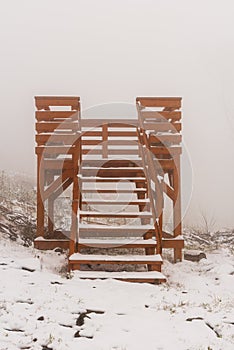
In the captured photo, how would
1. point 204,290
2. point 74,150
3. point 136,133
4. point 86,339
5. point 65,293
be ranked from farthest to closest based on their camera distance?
point 136,133, point 74,150, point 204,290, point 65,293, point 86,339

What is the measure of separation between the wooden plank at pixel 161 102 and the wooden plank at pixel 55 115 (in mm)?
1615

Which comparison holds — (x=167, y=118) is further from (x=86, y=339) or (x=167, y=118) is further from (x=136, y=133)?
(x=86, y=339)

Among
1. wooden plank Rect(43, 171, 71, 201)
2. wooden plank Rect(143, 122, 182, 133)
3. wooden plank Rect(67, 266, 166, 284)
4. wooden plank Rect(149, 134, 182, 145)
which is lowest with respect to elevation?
wooden plank Rect(67, 266, 166, 284)

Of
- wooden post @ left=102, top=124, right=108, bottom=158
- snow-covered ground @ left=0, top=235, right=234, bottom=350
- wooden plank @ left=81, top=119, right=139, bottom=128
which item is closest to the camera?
snow-covered ground @ left=0, top=235, right=234, bottom=350

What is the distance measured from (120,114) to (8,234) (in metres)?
4.57

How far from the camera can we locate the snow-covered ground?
4.17 meters

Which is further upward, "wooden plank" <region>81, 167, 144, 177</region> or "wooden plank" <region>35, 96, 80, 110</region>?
"wooden plank" <region>35, 96, 80, 110</region>

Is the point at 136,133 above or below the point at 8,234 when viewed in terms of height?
above

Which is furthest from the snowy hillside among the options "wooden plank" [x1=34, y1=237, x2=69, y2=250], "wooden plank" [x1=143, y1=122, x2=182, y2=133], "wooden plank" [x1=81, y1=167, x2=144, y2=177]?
"wooden plank" [x1=143, y1=122, x2=182, y2=133]

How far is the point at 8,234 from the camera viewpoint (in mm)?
8914

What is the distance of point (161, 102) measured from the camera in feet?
30.7

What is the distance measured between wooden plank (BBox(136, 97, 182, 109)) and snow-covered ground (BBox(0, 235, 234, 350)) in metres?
4.04

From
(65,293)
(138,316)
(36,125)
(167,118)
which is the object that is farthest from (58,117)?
(138,316)

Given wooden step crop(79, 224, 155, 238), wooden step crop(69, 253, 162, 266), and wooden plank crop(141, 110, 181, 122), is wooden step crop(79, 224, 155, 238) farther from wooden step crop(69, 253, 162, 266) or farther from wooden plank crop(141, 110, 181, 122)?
wooden plank crop(141, 110, 181, 122)
